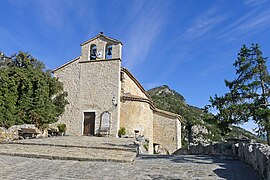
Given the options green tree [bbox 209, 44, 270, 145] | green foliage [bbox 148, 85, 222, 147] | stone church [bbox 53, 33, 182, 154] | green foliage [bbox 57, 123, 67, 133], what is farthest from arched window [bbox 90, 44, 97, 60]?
green foliage [bbox 148, 85, 222, 147]

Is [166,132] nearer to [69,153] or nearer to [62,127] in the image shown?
[62,127]

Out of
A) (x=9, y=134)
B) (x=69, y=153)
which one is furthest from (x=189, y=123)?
(x=69, y=153)

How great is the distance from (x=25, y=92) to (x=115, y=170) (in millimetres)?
14226

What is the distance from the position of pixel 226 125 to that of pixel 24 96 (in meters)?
14.7

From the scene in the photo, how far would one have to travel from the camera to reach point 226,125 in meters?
10.1

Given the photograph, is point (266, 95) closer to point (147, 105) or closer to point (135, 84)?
point (147, 105)

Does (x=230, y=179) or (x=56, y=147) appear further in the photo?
(x=56, y=147)

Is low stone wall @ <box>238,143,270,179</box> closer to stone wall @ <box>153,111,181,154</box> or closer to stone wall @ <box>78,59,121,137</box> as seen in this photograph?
stone wall @ <box>78,59,121,137</box>

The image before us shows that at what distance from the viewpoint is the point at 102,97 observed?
813 inches

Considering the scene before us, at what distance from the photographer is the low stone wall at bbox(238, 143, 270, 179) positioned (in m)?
4.62

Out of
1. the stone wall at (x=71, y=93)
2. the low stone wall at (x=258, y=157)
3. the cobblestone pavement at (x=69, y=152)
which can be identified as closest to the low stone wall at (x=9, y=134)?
the cobblestone pavement at (x=69, y=152)

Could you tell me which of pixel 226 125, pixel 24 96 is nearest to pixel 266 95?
pixel 226 125

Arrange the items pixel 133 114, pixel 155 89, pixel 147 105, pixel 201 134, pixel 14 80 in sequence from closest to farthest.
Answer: pixel 14 80 → pixel 133 114 → pixel 147 105 → pixel 201 134 → pixel 155 89

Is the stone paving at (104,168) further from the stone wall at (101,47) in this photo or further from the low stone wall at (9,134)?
the stone wall at (101,47)
